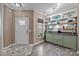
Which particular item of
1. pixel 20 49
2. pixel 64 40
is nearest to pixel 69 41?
pixel 64 40

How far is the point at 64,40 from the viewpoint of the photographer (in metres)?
4.10

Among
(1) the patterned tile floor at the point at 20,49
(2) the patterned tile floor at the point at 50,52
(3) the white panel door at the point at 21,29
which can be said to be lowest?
(2) the patterned tile floor at the point at 50,52

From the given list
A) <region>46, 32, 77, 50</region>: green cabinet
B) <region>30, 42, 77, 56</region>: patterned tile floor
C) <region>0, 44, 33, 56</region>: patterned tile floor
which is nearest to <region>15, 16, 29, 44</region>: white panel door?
<region>0, 44, 33, 56</region>: patterned tile floor

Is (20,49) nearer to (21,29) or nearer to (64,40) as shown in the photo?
(21,29)

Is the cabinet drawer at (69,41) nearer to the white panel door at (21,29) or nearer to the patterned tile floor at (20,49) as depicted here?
the patterned tile floor at (20,49)

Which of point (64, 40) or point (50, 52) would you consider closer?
point (50, 52)

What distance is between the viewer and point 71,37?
380 cm

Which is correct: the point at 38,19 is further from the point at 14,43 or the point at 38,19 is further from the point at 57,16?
the point at 14,43

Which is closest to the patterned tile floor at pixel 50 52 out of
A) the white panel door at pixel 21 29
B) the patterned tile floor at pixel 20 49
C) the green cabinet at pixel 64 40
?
the patterned tile floor at pixel 20 49

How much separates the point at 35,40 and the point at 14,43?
0.85 metres

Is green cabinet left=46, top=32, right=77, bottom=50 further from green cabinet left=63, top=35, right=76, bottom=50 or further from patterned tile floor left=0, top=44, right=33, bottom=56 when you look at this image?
patterned tile floor left=0, top=44, right=33, bottom=56

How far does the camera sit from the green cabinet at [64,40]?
364 cm

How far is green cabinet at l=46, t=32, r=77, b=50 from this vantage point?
3.64 m

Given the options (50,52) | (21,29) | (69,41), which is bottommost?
(50,52)
